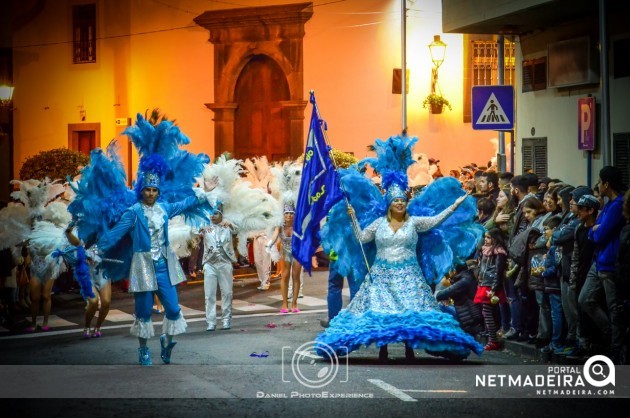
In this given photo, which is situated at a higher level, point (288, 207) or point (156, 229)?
point (288, 207)

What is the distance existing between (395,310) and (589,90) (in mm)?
7823

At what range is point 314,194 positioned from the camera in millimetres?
13438

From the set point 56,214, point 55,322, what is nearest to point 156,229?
point 56,214

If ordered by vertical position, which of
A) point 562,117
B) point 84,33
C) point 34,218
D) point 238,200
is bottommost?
point 34,218

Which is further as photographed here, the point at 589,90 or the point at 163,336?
the point at 589,90

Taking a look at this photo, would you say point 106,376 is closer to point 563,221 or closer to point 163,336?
point 163,336

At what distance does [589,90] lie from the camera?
18.7 m

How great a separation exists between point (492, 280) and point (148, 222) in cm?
424

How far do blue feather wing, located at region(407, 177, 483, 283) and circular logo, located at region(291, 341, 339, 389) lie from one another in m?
1.78

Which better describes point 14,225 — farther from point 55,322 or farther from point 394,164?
point 394,164

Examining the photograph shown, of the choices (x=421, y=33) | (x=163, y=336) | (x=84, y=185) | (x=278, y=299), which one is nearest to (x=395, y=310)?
(x=163, y=336)

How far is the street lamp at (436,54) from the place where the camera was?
28630mm

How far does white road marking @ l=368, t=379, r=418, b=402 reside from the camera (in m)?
10.1

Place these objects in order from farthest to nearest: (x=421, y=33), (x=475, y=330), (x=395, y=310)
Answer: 1. (x=421, y=33)
2. (x=475, y=330)
3. (x=395, y=310)
